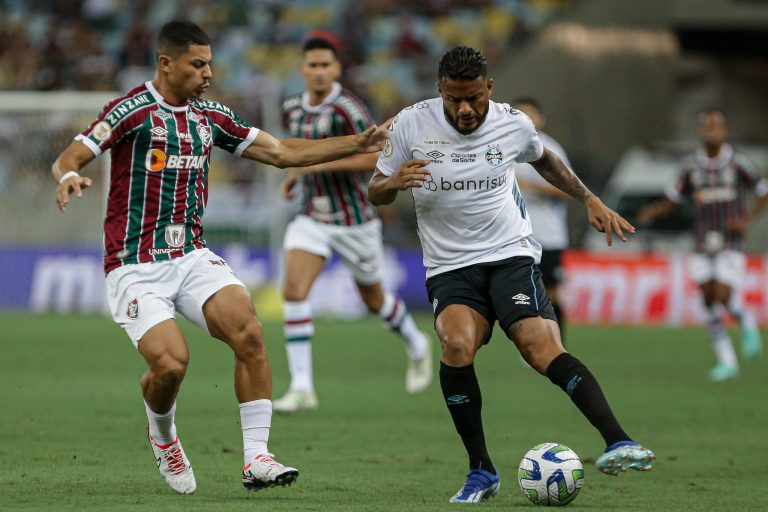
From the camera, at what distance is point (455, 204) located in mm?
7066

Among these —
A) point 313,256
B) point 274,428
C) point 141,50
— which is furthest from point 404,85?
point 274,428

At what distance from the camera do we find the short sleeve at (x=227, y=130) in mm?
7180

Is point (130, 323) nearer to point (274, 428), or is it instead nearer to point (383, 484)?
point (383, 484)

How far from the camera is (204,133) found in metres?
7.09

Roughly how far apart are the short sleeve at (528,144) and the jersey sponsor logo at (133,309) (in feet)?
6.83

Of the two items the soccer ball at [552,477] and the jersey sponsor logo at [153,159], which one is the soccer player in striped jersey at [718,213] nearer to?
the soccer ball at [552,477]

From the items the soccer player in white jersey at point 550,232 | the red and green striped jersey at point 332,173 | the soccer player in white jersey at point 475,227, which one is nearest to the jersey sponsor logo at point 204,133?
the soccer player in white jersey at point 475,227

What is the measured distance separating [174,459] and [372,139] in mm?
1921

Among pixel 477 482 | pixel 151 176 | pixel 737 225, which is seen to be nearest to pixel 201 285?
pixel 151 176

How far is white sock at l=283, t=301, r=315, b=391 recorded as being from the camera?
434 inches

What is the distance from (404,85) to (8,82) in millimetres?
7573

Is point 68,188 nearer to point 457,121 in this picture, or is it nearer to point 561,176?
point 457,121

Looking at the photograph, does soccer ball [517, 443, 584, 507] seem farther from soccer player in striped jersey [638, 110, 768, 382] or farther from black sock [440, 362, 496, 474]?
soccer player in striped jersey [638, 110, 768, 382]

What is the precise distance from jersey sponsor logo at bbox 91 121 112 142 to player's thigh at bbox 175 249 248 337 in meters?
0.77
